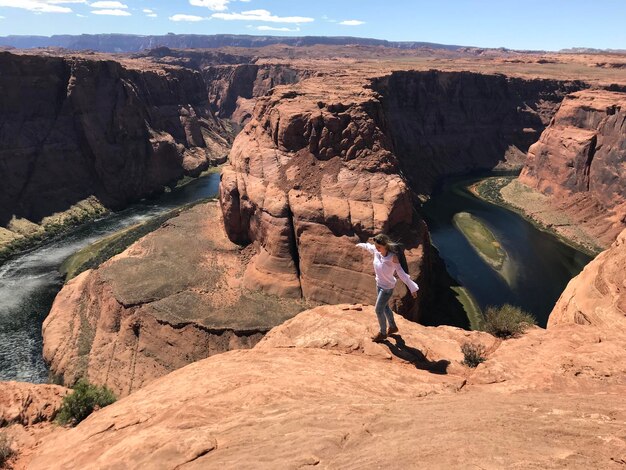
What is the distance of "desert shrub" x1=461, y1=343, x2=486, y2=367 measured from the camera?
1535 cm

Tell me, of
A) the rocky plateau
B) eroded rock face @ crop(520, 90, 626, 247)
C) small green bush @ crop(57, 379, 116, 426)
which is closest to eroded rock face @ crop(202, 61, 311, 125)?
the rocky plateau

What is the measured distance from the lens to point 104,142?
9050cm

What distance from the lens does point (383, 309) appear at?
1576 centimetres

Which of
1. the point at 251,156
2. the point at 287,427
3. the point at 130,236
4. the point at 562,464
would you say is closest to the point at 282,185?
the point at 251,156

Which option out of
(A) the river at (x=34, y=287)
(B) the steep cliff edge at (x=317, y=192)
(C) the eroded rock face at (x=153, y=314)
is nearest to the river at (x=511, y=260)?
(B) the steep cliff edge at (x=317, y=192)

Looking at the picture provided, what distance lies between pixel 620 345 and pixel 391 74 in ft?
349

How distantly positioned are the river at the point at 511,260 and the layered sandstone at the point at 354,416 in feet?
123

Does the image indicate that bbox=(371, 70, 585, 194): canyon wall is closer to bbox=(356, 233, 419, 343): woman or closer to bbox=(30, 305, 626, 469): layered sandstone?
bbox=(356, 233, 419, 343): woman

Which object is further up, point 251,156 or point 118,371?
point 251,156

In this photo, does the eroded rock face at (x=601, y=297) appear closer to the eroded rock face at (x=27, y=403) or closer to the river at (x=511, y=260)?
the eroded rock face at (x=27, y=403)

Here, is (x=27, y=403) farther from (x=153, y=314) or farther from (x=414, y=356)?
(x=153, y=314)

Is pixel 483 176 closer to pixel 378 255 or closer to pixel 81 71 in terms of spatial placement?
pixel 81 71

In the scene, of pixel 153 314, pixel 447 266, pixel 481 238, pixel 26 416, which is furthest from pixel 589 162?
pixel 26 416

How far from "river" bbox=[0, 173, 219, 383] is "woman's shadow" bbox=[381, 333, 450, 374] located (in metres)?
36.8
